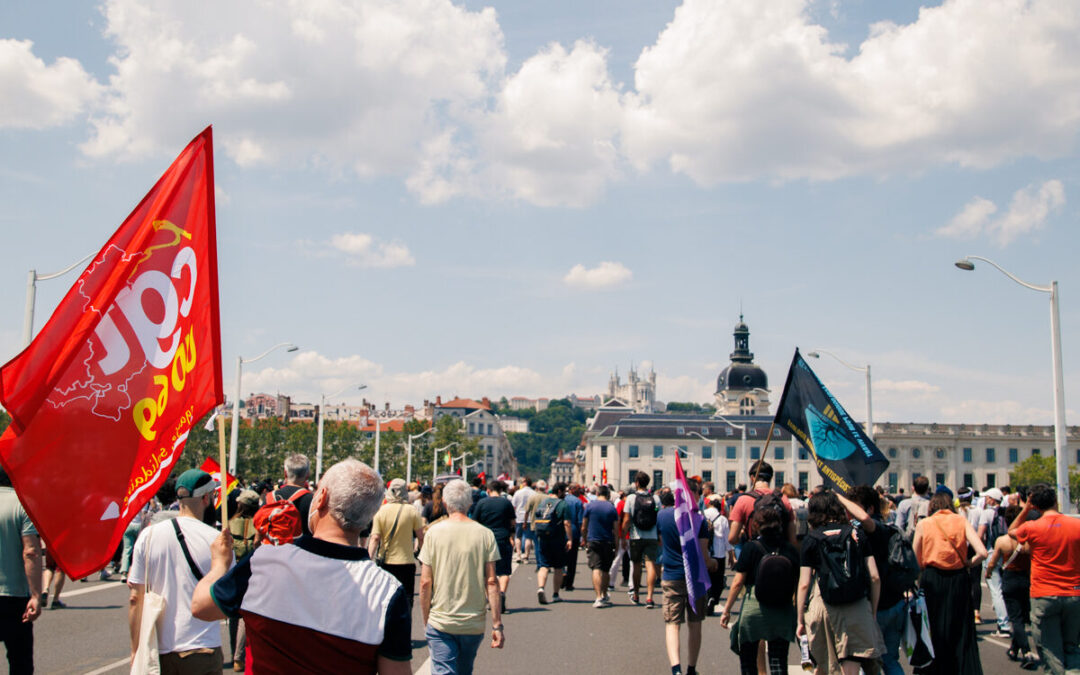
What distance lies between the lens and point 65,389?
14.1 feet

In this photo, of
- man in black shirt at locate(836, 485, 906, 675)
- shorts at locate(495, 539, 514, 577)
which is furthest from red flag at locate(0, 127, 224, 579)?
shorts at locate(495, 539, 514, 577)

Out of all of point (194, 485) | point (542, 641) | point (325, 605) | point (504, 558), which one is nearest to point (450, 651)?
point (194, 485)

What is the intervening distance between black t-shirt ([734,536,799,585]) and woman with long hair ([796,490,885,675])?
0.35 meters

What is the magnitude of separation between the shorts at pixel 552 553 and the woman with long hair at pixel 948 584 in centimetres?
785

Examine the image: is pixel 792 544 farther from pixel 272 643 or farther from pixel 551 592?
pixel 551 592

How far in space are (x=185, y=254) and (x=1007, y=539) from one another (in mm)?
8929

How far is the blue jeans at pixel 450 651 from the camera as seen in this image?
6781mm

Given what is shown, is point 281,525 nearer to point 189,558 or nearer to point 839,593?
point 189,558

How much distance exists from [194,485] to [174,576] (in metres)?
0.54

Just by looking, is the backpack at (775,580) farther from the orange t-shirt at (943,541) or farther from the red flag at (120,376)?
the red flag at (120,376)

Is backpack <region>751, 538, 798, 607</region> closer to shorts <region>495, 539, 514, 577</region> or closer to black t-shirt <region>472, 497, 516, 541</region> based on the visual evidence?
black t-shirt <region>472, 497, 516, 541</region>

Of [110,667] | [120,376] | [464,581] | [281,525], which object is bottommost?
[110,667]

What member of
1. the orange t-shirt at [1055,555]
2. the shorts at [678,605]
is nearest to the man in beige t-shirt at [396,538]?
the shorts at [678,605]

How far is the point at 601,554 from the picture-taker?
52.2 ft
